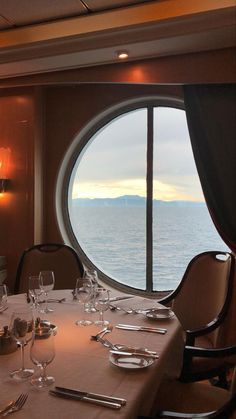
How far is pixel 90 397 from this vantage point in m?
1.21

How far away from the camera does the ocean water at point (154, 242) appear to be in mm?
3820

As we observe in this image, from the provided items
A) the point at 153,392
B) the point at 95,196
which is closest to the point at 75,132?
the point at 95,196

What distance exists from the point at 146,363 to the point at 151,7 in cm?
238

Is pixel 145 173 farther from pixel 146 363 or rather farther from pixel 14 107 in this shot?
pixel 146 363

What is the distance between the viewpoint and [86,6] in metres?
2.75

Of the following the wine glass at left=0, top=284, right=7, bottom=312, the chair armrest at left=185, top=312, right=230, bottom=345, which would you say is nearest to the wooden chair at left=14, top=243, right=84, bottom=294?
the wine glass at left=0, top=284, right=7, bottom=312

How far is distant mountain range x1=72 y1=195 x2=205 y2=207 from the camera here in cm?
387

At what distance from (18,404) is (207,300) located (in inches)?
68.5

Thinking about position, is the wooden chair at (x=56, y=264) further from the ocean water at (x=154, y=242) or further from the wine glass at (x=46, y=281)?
the wine glass at (x=46, y=281)

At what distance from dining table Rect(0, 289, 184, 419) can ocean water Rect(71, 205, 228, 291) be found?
172cm

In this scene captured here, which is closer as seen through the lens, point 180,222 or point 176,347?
point 176,347

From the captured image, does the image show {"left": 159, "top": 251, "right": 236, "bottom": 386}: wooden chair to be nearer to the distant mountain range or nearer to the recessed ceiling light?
the distant mountain range

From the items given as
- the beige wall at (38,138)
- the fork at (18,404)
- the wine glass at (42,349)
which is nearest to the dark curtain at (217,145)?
the beige wall at (38,138)

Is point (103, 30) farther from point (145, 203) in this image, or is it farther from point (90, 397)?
point (90, 397)
